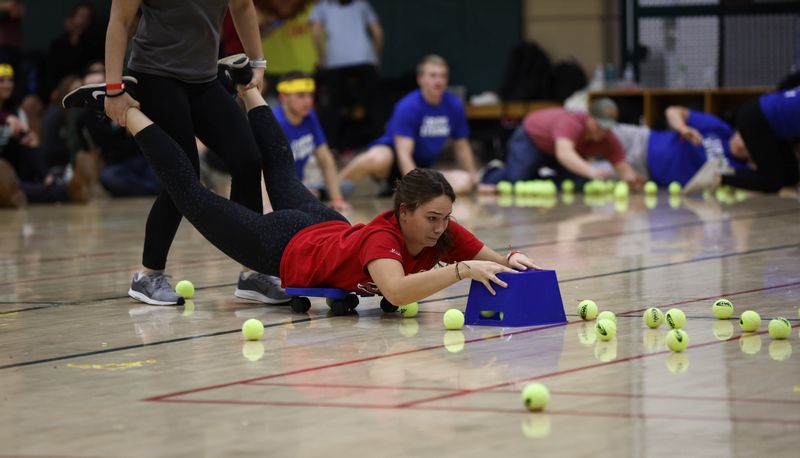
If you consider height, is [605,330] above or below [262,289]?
above

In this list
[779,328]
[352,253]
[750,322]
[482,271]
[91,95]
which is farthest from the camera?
[91,95]

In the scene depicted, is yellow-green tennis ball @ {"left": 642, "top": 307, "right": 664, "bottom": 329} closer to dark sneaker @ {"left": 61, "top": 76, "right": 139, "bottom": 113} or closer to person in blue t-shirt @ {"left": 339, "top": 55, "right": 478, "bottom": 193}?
dark sneaker @ {"left": 61, "top": 76, "right": 139, "bottom": 113}

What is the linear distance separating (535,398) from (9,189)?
Result: 30.6 ft

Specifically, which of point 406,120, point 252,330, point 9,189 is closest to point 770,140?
point 406,120

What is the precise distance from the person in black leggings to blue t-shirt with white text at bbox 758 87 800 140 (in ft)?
21.9

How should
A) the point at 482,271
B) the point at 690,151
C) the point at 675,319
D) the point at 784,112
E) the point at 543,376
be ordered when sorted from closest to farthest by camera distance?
the point at 543,376, the point at 675,319, the point at 482,271, the point at 784,112, the point at 690,151

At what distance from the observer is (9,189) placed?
11.7 metres

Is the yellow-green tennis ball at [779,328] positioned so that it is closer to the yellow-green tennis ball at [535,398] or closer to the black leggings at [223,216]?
the yellow-green tennis ball at [535,398]

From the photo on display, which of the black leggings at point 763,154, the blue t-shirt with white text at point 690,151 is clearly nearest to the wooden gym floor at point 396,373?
the black leggings at point 763,154

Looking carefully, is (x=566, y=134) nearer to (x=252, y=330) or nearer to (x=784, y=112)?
(x=784, y=112)

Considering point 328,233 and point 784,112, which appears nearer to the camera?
point 328,233

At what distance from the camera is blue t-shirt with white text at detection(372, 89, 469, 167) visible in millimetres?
11844

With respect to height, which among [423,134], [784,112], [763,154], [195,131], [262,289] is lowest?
[763,154]

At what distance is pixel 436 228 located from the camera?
15.7 feet
